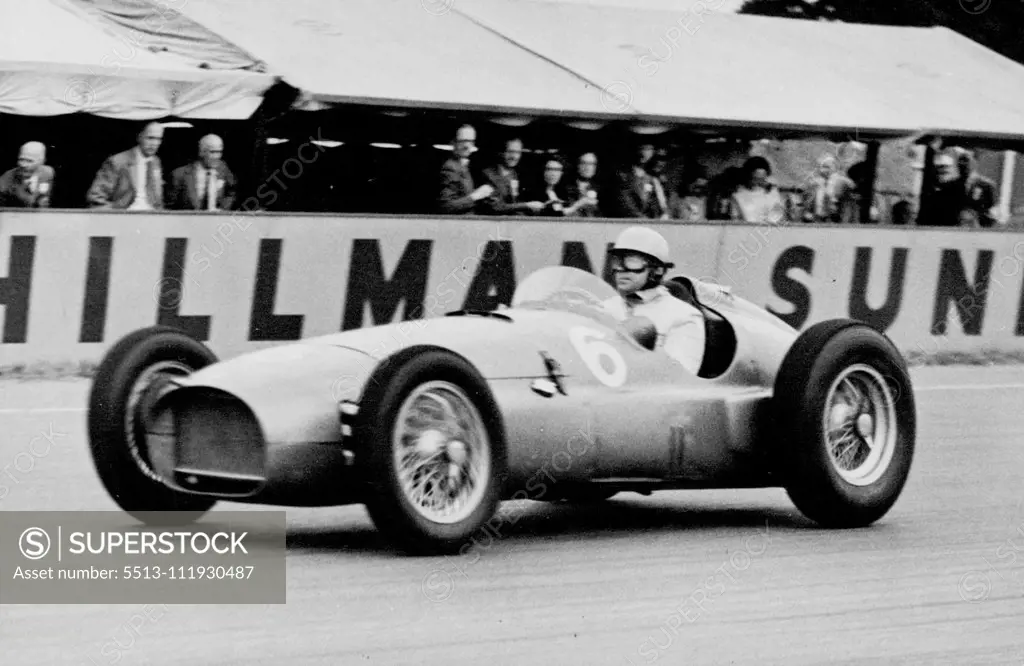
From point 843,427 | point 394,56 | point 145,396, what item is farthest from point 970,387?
point 145,396

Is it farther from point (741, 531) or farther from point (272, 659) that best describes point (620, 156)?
point (272, 659)

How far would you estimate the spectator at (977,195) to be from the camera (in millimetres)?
17516

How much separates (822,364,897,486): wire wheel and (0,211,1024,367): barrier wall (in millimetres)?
5683

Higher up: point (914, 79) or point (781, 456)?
point (914, 79)

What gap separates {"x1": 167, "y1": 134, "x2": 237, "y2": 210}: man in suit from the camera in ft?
43.2

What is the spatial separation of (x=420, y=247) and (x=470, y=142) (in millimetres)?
875

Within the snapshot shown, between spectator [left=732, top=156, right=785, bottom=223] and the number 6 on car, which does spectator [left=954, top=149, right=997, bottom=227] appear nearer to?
spectator [left=732, top=156, right=785, bottom=223]

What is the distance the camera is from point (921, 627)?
6348 mm

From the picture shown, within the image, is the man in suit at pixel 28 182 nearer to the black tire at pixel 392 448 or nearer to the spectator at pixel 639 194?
the spectator at pixel 639 194

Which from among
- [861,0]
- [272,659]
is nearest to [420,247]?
[272,659]

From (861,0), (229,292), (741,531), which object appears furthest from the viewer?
(861,0)

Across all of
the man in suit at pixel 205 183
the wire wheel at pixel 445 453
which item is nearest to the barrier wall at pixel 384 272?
the man in suit at pixel 205 183

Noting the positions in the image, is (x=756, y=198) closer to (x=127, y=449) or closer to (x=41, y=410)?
(x=41, y=410)

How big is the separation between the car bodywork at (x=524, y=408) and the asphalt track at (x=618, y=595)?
31 cm
